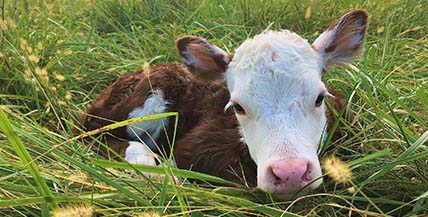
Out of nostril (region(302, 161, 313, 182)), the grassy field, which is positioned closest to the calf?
nostril (region(302, 161, 313, 182))

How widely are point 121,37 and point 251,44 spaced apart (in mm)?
2765

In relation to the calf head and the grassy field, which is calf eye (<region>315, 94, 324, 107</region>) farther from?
the grassy field

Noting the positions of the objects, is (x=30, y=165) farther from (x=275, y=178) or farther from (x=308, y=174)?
(x=308, y=174)

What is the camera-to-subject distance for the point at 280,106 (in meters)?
2.40

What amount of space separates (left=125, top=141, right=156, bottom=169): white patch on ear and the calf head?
625 mm

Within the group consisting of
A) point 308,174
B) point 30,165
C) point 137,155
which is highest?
point 30,165

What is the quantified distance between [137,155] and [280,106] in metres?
1.26

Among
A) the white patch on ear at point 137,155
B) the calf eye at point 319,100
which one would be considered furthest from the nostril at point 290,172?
the white patch on ear at point 137,155

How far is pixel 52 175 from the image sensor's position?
219 centimetres

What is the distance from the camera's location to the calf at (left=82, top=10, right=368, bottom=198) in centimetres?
224

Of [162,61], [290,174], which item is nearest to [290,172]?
[290,174]

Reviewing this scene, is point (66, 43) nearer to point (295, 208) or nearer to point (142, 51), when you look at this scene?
point (142, 51)

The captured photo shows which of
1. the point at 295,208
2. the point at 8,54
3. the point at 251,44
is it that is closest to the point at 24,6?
the point at 8,54

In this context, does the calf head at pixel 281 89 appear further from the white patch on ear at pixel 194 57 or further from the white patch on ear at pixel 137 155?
the white patch on ear at pixel 137 155
